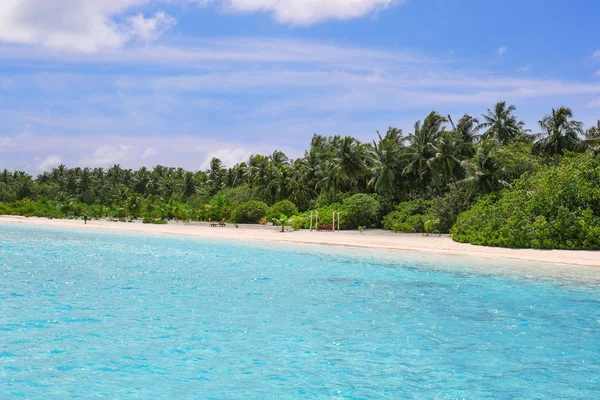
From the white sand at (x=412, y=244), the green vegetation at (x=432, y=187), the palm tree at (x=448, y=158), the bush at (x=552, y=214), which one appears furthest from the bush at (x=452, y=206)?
the bush at (x=552, y=214)

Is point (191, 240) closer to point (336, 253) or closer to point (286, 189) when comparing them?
point (336, 253)

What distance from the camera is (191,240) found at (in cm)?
3475

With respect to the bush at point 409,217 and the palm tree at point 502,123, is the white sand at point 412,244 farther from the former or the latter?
the palm tree at point 502,123

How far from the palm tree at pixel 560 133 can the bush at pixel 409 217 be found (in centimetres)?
1582

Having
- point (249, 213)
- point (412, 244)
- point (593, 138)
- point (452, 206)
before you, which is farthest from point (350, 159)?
point (593, 138)

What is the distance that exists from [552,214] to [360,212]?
1911 centimetres

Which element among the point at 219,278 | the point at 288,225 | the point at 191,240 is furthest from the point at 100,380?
the point at 288,225

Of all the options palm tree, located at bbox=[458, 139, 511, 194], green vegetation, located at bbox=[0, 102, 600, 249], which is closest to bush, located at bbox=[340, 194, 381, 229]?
green vegetation, located at bbox=[0, 102, 600, 249]

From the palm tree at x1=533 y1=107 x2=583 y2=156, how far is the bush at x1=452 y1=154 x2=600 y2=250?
22596 millimetres

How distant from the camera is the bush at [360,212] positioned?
43125 millimetres

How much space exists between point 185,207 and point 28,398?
2036 inches

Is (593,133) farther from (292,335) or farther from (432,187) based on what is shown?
(292,335)

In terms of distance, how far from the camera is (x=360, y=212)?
43.5m

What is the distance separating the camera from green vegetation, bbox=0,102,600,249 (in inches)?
1036
